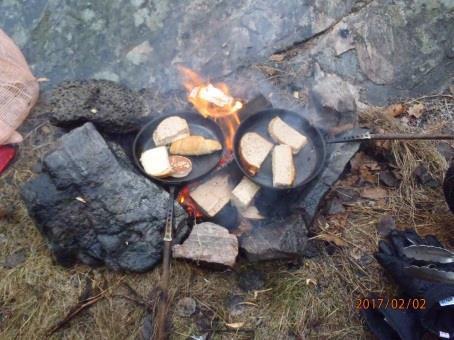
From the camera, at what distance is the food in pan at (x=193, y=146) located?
4.03 meters

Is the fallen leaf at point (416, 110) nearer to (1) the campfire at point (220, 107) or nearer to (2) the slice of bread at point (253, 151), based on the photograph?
(2) the slice of bread at point (253, 151)

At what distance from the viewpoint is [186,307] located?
3.58 meters

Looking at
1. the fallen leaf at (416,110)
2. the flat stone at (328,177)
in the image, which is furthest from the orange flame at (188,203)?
the fallen leaf at (416,110)

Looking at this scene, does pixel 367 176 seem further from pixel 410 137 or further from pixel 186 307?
pixel 186 307

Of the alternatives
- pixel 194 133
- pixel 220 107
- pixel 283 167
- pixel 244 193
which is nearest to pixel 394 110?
pixel 283 167

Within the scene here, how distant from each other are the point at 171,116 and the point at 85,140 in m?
0.99

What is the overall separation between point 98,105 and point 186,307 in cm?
209

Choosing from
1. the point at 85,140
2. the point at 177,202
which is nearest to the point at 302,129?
the point at 177,202

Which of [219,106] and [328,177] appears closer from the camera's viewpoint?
[328,177]

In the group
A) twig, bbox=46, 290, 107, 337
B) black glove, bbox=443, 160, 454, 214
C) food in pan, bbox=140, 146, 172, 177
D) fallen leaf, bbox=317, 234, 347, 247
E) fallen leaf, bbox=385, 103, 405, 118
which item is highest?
fallen leaf, bbox=385, 103, 405, 118

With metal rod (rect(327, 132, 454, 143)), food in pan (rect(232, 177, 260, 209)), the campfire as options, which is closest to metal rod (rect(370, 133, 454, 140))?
metal rod (rect(327, 132, 454, 143))

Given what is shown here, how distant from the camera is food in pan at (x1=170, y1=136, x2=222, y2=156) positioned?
403 centimetres
